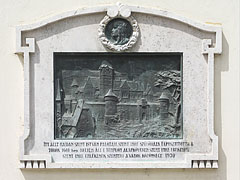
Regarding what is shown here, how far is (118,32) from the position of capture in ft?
27.0

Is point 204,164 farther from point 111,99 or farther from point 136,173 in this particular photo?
point 111,99

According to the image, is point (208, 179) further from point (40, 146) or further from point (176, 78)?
point (40, 146)

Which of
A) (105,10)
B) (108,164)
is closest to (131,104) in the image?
(108,164)

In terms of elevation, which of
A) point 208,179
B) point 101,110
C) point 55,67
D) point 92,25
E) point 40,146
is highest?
point 92,25

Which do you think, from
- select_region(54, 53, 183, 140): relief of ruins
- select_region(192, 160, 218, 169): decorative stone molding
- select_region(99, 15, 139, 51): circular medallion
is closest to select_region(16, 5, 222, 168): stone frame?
select_region(192, 160, 218, 169): decorative stone molding

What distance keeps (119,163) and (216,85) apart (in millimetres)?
1883

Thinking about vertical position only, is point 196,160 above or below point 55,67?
below

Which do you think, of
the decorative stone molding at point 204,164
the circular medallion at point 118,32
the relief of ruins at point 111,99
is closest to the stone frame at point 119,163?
the decorative stone molding at point 204,164

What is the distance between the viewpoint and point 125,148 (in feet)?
26.9

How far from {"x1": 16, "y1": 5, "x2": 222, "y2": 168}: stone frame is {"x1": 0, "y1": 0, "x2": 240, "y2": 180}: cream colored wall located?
0.48 ft

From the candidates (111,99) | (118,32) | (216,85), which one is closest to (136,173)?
(111,99)

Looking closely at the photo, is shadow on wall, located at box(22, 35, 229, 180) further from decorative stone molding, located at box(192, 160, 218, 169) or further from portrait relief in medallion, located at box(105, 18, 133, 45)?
portrait relief in medallion, located at box(105, 18, 133, 45)

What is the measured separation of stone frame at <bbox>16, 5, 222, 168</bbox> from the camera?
8125mm

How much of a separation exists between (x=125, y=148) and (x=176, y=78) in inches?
51.7
